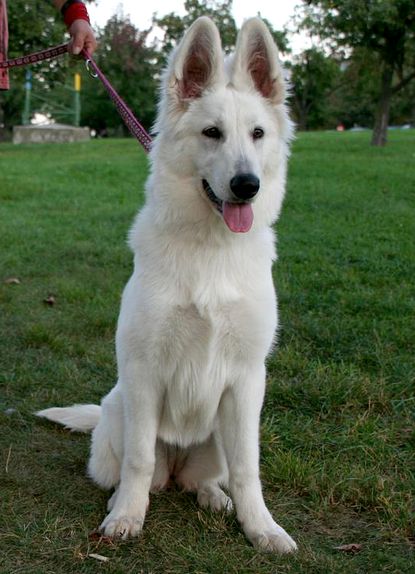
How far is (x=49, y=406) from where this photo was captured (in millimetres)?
3605

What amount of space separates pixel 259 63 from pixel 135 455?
1559mm

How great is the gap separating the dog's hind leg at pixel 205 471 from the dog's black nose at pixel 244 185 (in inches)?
39.8

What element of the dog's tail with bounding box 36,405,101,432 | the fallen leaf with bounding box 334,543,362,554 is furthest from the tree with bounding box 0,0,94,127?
the fallen leaf with bounding box 334,543,362,554

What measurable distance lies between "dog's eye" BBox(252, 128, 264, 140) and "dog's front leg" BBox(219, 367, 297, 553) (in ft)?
2.78

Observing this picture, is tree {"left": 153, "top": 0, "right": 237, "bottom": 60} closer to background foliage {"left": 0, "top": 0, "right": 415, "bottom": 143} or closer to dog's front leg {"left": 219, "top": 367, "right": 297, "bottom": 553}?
background foliage {"left": 0, "top": 0, "right": 415, "bottom": 143}

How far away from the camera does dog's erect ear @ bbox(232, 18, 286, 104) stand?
2549 millimetres

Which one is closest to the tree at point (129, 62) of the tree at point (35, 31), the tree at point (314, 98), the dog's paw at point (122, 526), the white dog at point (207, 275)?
the tree at point (314, 98)

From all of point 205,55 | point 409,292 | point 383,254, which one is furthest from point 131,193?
point 205,55

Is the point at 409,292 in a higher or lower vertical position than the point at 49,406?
higher

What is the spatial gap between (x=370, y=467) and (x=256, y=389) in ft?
2.64

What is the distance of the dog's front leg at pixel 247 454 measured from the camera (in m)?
2.52

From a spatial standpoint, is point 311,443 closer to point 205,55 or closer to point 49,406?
point 49,406

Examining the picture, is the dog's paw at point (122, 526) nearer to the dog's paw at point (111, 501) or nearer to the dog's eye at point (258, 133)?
the dog's paw at point (111, 501)

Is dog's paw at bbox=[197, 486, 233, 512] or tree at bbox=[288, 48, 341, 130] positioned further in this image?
tree at bbox=[288, 48, 341, 130]
